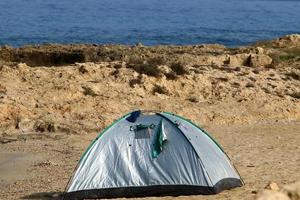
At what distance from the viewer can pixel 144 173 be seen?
13086mm

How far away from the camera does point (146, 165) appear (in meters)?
13.1

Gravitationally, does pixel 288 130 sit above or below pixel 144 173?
below

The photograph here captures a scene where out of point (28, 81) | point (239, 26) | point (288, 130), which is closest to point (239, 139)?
point (288, 130)

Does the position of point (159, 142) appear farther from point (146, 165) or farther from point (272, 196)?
point (272, 196)

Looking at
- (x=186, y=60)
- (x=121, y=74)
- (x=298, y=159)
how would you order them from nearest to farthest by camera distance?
1. (x=298, y=159)
2. (x=121, y=74)
3. (x=186, y=60)

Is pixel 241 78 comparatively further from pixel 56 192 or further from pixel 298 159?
pixel 56 192

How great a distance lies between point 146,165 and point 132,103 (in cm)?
1000

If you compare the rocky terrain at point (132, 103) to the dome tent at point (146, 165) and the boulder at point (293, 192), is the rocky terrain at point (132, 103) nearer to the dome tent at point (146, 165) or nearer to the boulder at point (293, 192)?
the dome tent at point (146, 165)

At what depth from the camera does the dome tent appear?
13.0 m

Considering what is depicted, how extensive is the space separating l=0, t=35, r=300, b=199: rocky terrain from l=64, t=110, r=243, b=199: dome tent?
0.69 meters

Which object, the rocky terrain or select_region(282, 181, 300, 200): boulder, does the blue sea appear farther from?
select_region(282, 181, 300, 200): boulder

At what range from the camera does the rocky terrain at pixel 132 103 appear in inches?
638

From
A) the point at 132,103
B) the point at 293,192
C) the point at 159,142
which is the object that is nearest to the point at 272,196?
the point at 293,192

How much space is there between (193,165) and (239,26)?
59.8 m
